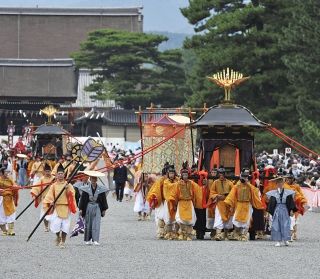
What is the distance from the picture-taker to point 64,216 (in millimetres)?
21688

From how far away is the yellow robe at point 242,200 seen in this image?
23469 mm

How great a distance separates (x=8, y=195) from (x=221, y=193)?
13.5 ft

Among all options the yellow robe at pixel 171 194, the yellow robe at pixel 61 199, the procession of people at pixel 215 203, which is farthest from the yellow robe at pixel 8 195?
the yellow robe at pixel 171 194

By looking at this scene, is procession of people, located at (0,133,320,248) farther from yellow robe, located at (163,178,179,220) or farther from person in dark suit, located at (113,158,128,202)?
person in dark suit, located at (113,158,128,202)

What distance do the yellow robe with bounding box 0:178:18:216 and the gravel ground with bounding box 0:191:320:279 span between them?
0.55 meters

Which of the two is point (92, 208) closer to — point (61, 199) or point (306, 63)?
point (61, 199)

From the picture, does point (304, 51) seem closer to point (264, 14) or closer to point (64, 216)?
point (264, 14)

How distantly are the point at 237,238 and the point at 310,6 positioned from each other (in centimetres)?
2284

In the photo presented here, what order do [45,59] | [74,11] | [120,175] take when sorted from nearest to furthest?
[120,175] < [45,59] < [74,11]

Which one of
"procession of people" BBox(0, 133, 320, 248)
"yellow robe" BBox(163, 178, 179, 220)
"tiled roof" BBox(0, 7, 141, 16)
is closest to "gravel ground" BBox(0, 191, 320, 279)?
"procession of people" BBox(0, 133, 320, 248)

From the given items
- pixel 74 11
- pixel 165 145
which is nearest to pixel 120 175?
pixel 165 145

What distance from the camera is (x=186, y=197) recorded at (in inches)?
938

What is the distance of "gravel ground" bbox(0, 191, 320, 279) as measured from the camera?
16547 mm

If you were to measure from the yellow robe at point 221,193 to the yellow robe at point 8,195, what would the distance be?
12.4 feet
